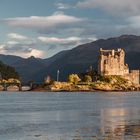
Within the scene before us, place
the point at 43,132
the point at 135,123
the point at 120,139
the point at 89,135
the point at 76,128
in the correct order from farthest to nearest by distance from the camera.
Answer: the point at 135,123, the point at 76,128, the point at 43,132, the point at 89,135, the point at 120,139

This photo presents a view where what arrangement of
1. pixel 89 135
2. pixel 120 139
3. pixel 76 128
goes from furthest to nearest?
pixel 76 128, pixel 89 135, pixel 120 139

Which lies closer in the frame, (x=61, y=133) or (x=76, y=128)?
(x=61, y=133)

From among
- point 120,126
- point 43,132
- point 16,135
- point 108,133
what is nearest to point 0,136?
point 16,135

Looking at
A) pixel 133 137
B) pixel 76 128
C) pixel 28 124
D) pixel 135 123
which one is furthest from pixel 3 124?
pixel 133 137

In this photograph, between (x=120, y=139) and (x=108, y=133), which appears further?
(x=108, y=133)

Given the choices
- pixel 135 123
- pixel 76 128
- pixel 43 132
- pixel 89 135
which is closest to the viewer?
pixel 89 135

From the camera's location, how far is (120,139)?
5809cm

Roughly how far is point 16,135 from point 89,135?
8.37m

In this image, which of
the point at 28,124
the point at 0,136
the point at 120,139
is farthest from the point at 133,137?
the point at 28,124

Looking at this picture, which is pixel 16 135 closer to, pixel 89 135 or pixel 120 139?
pixel 89 135

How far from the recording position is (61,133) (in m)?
66.0

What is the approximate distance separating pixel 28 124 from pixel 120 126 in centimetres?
1347

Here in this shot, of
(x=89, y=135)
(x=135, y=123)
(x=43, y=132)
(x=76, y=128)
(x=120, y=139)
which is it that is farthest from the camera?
(x=135, y=123)

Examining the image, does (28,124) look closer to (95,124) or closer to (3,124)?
(3,124)
